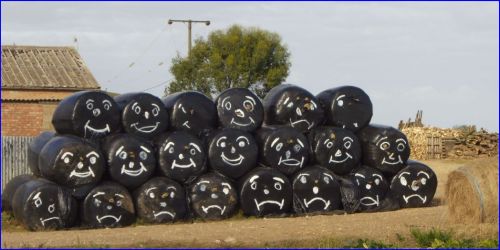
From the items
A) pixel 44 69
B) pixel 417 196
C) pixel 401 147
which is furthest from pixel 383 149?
pixel 44 69

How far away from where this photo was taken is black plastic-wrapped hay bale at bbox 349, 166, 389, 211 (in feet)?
54.0

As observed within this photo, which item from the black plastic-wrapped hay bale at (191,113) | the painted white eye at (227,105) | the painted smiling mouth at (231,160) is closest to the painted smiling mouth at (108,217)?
the black plastic-wrapped hay bale at (191,113)

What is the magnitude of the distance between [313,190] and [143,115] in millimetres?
3318

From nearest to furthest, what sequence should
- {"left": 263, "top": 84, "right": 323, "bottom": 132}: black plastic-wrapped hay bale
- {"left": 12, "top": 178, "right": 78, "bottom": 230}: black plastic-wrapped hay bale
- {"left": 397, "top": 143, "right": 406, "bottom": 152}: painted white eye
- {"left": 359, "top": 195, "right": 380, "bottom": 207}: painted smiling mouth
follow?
{"left": 12, "top": 178, "right": 78, "bottom": 230}: black plastic-wrapped hay bale, {"left": 263, "top": 84, "right": 323, "bottom": 132}: black plastic-wrapped hay bale, {"left": 359, "top": 195, "right": 380, "bottom": 207}: painted smiling mouth, {"left": 397, "top": 143, "right": 406, "bottom": 152}: painted white eye

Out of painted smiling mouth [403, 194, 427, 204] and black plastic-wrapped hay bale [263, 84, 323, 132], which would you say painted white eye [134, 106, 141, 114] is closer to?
black plastic-wrapped hay bale [263, 84, 323, 132]

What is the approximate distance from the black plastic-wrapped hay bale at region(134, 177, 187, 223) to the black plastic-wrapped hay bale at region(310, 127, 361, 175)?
9.10ft

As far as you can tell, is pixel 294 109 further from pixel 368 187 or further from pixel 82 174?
pixel 82 174

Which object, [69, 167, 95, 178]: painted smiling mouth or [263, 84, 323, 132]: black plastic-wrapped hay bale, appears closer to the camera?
[69, 167, 95, 178]: painted smiling mouth

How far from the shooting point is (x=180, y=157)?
15.1m

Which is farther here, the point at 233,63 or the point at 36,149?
the point at 233,63

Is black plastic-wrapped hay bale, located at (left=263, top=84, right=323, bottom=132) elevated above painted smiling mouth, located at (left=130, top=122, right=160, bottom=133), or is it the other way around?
black plastic-wrapped hay bale, located at (left=263, top=84, right=323, bottom=132)

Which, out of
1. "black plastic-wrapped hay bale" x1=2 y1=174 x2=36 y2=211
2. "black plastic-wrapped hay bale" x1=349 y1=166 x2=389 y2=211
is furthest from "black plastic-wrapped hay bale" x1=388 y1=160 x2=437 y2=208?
"black plastic-wrapped hay bale" x1=2 y1=174 x2=36 y2=211

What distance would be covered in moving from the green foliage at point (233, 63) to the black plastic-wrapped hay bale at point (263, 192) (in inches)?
1175

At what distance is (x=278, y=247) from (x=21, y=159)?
1155 cm
